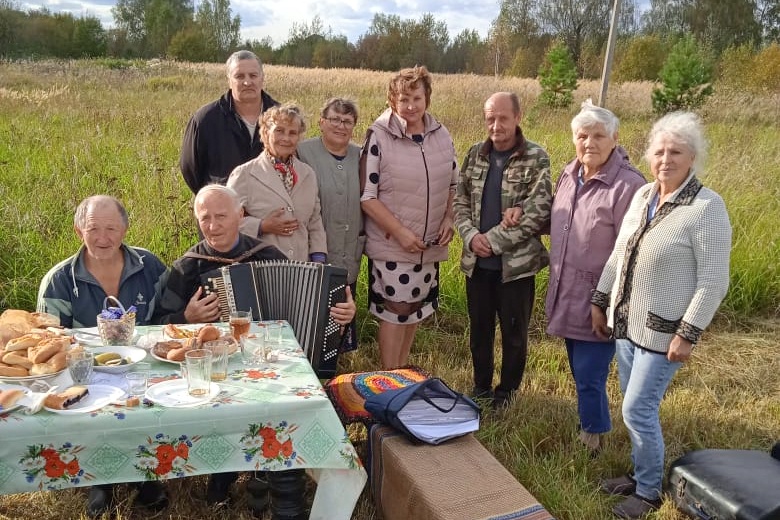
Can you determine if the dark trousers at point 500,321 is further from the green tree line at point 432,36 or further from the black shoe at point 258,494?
the green tree line at point 432,36

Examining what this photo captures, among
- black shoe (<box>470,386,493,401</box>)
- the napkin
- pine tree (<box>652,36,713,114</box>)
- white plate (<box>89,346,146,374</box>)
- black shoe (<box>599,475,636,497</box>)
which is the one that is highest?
pine tree (<box>652,36,713,114</box>)

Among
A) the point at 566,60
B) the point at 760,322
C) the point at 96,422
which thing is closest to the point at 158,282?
the point at 96,422

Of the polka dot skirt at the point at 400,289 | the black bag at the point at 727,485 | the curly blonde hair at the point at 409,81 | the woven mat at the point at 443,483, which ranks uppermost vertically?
the curly blonde hair at the point at 409,81

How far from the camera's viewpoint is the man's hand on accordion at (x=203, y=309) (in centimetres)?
315

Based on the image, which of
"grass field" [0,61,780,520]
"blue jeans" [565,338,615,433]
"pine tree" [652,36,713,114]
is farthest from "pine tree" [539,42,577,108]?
"blue jeans" [565,338,615,433]

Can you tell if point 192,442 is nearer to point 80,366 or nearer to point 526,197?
point 80,366

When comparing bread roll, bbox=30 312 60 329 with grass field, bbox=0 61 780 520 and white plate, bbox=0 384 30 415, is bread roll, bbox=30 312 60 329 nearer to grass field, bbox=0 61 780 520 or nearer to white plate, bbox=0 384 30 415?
white plate, bbox=0 384 30 415

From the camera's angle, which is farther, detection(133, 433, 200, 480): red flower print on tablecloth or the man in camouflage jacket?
the man in camouflage jacket

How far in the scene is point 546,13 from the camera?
35250mm

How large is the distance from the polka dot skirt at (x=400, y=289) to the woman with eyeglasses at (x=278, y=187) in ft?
1.95

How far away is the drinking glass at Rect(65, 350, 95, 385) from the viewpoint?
2293mm

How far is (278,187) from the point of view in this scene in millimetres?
3789

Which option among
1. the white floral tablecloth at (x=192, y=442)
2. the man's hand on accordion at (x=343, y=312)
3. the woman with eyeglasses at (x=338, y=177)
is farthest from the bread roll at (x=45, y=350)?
the woman with eyeglasses at (x=338, y=177)

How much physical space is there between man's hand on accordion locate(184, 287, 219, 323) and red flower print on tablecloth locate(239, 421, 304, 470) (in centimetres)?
107
